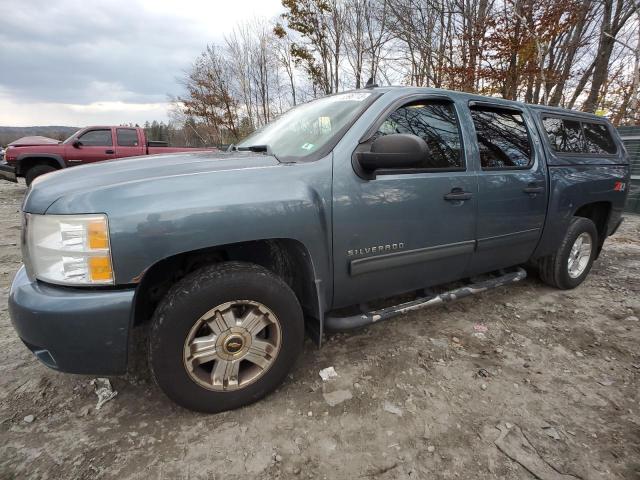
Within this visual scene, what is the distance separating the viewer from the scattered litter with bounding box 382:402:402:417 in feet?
6.07

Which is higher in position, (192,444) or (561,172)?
(561,172)

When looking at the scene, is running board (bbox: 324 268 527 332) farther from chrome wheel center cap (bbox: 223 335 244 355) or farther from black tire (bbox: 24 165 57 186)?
black tire (bbox: 24 165 57 186)

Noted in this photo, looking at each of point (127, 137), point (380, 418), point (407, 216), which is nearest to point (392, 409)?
point (380, 418)

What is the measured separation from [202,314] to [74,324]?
51 cm

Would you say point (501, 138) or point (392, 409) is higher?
point (501, 138)

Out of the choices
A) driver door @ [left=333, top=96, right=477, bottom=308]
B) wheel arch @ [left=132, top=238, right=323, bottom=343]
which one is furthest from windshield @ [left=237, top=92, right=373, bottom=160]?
wheel arch @ [left=132, top=238, right=323, bottom=343]

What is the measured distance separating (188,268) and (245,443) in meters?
0.96

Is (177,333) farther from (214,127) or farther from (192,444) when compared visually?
(214,127)

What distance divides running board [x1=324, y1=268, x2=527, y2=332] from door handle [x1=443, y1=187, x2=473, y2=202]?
69 cm

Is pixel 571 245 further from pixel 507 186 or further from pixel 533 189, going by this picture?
pixel 507 186

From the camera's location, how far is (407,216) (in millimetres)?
2109

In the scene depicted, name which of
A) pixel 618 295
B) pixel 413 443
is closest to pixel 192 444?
pixel 413 443

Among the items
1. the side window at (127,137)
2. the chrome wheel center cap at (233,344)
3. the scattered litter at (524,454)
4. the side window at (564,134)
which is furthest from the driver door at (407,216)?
the side window at (127,137)

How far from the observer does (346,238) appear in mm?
1930
